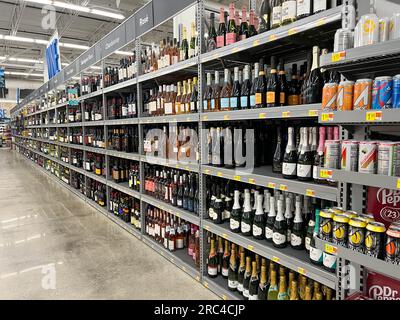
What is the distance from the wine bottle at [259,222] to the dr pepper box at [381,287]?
0.81 metres

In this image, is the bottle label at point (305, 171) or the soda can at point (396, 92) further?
the bottle label at point (305, 171)

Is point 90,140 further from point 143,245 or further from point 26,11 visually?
point 26,11

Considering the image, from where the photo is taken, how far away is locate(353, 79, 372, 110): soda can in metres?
1.31

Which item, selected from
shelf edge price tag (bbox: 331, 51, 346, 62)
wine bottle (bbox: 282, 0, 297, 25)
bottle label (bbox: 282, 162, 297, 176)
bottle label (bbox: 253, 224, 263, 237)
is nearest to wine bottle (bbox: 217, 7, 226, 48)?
wine bottle (bbox: 282, 0, 297, 25)

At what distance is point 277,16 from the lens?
197 centimetres

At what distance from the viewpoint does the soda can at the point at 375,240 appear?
1324 mm

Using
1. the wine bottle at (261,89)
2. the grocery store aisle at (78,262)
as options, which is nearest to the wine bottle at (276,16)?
the wine bottle at (261,89)

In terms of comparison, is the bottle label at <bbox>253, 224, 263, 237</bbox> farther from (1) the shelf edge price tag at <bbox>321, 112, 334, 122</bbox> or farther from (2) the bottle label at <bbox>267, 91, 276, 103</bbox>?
(1) the shelf edge price tag at <bbox>321, 112, 334, 122</bbox>

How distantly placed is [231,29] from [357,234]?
1890 mm

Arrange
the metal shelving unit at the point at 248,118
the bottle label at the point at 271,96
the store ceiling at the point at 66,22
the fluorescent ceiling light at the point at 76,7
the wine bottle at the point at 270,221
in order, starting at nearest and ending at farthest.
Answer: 1. the metal shelving unit at the point at 248,118
2. the bottle label at the point at 271,96
3. the wine bottle at the point at 270,221
4. the fluorescent ceiling light at the point at 76,7
5. the store ceiling at the point at 66,22

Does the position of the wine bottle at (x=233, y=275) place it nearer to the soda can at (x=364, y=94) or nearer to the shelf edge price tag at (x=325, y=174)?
the shelf edge price tag at (x=325, y=174)

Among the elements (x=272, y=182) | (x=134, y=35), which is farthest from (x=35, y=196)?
(x=272, y=182)

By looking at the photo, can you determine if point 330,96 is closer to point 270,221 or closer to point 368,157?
point 368,157

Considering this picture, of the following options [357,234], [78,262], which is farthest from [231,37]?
[78,262]
